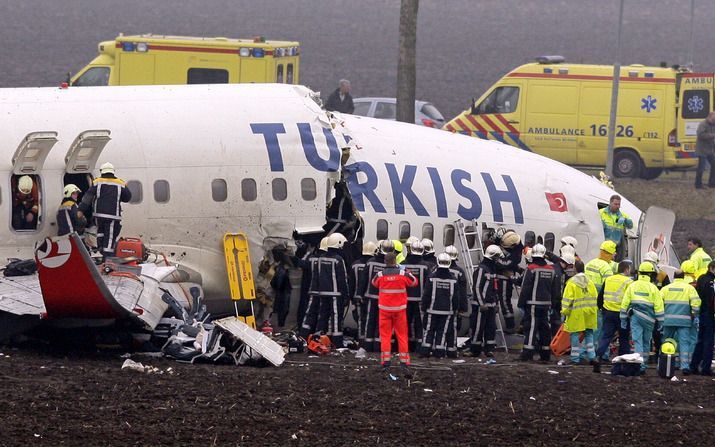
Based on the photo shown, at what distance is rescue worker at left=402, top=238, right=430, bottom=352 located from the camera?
2106cm

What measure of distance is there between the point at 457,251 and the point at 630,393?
14.2 feet

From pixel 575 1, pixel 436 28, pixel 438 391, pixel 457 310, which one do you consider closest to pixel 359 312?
pixel 457 310

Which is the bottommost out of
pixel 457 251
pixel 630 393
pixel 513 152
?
pixel 630 393

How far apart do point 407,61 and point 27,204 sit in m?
15.3

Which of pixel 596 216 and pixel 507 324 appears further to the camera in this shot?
pixel 596 216

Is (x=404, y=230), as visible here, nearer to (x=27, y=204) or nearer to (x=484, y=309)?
(x=484, y=309)

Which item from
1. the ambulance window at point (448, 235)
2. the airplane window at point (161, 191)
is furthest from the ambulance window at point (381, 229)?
the airplane window at point (161, 191)

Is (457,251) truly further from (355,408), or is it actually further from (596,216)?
(355,408)

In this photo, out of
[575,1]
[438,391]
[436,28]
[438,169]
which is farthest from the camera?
[575,1]

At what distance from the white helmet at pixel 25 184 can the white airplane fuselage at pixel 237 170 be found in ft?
0.75

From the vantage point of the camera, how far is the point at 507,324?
72.7 feet

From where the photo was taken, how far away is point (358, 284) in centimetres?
2139

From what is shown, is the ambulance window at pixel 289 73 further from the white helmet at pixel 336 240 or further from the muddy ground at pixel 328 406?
the muddy ground at pixel 328 406

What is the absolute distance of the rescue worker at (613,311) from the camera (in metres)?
21.0
